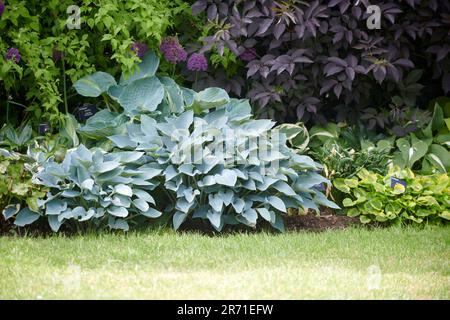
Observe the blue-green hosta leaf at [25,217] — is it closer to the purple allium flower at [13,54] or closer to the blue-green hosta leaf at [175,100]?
the purple allium flower at [13,54]

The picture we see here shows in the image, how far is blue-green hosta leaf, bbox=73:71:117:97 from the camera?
226 inches

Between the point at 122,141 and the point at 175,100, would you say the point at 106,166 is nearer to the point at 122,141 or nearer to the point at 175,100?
the point at 122,141

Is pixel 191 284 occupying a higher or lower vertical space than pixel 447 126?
higher

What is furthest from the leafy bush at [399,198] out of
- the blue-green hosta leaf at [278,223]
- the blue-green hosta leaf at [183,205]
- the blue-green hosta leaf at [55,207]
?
the blue-green hosta leaf at [55,207]

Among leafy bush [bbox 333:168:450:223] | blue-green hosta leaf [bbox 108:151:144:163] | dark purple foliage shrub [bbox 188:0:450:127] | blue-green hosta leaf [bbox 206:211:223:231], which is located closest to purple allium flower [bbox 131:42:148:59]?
dark purple foliage shrub [bbox 188:0:450:127]

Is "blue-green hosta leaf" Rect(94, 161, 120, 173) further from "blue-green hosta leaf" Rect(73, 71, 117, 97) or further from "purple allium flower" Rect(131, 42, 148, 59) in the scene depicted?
"purple allium flower" Rect(131, 42, 148, 59)

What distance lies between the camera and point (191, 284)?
150 inches

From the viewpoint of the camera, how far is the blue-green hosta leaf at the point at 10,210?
515 centimetres

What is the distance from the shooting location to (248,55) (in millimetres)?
6188

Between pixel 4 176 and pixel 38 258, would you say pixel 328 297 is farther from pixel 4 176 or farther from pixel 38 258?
pixel 4 176
